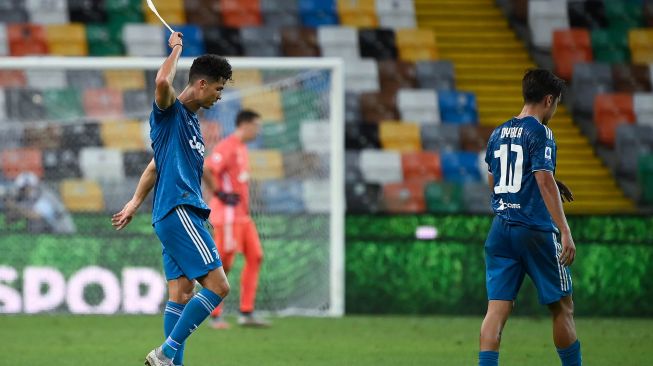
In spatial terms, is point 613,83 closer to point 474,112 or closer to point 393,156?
point 474,112

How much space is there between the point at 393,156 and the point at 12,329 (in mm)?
5107

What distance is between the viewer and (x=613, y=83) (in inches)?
614

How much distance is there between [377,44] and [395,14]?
1009mm

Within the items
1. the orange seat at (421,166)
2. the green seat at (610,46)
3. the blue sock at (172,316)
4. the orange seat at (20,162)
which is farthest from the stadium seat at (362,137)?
the blue sock at (172,316)

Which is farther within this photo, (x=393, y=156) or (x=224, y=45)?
(x=224, y=45)

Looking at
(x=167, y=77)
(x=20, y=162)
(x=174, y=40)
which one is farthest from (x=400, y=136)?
(x=167, y=77)

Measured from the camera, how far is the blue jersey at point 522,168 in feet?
20.7

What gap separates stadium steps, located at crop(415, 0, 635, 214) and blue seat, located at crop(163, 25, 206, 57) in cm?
338

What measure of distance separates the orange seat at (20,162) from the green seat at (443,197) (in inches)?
164

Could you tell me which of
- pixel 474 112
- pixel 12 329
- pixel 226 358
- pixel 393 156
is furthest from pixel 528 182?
pixel 474 112

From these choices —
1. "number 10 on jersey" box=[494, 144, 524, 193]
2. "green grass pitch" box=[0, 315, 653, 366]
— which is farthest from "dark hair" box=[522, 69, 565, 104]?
"green grass pitch" box=[0, 315, 653, 366]

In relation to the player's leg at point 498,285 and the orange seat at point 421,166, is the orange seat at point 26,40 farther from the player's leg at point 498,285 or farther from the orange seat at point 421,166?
the player's leg at point 498,285

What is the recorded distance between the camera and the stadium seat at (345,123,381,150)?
1435cm

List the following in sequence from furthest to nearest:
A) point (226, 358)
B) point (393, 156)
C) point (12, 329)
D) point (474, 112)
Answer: point (474, 112), point (393, 156), point (12, 329), point (226, 358)
